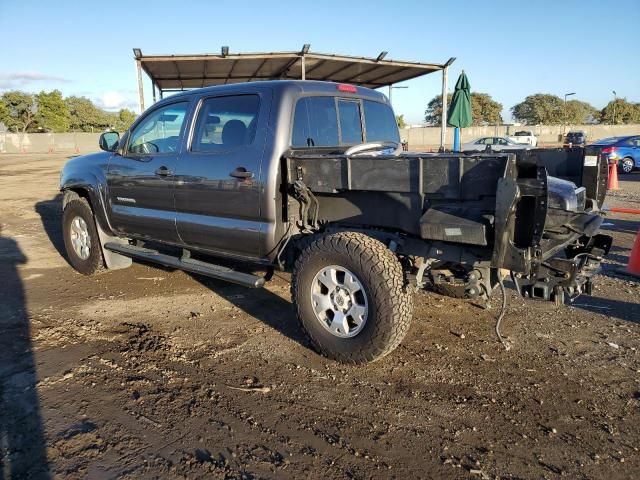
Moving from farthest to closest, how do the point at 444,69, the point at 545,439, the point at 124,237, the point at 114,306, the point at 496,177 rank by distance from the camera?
the point at 444,69, the point at 124,237, the point at 114,306, the point at 496,177, the point at 545,439

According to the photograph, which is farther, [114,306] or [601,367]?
[114,306]

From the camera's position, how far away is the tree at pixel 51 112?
66.8 m

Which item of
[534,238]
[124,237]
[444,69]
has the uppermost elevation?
[444,69]

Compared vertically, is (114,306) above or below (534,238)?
below

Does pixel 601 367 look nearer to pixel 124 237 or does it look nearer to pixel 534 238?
pixel 534 238

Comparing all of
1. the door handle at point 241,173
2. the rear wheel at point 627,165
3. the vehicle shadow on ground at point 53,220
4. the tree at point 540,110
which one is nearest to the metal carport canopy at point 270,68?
the vehicle shadow on ground at point 53,220

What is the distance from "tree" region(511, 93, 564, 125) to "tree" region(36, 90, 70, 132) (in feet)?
233

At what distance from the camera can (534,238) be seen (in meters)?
2.90

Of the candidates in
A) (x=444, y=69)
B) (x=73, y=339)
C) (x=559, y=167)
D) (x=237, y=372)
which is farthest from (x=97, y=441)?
(x=444, y=69)

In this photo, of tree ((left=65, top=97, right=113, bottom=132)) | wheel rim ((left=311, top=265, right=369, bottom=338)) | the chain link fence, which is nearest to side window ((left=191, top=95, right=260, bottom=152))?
wheel rim ((left=311, top=265, right=369, bottom=338))

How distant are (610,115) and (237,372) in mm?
83026

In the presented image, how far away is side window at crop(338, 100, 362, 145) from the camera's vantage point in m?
4.59

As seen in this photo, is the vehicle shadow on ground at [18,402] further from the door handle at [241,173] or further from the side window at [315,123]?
the side window at [315,123]

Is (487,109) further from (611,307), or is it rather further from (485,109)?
(611,307)
